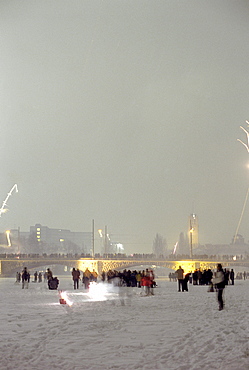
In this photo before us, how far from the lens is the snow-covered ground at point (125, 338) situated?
982cm

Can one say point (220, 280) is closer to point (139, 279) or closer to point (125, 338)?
point (125, 338)

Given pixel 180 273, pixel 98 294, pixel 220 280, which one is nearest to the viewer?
pixel 220 280

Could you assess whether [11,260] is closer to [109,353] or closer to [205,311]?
[205,311]

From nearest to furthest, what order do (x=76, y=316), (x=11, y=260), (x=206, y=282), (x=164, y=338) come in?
(x=164, y=338), (x=76, y=316), (x=206, y=282), (x=11, y=260)

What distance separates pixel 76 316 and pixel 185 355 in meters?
7.43

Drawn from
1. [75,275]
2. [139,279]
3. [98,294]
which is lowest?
[98,294]

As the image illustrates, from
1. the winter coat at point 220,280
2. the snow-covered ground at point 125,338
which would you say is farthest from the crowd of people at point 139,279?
the snow-covered ground at point 125,338

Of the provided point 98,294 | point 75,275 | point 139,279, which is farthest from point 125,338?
point 75,275

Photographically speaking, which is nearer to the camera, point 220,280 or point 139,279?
point 220,280

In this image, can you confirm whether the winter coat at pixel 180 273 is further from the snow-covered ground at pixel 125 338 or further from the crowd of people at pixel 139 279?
the snow-covered ground at pixel 125 338

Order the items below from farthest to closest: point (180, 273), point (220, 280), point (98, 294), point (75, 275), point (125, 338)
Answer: point (75, 275)
point (180, 273)
point (98, 294)
point (220, 280)
point (125, 338)

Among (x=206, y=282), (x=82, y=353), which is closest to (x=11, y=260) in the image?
(x=206, y=282)

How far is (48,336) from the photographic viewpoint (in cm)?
1276

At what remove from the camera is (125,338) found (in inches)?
494
